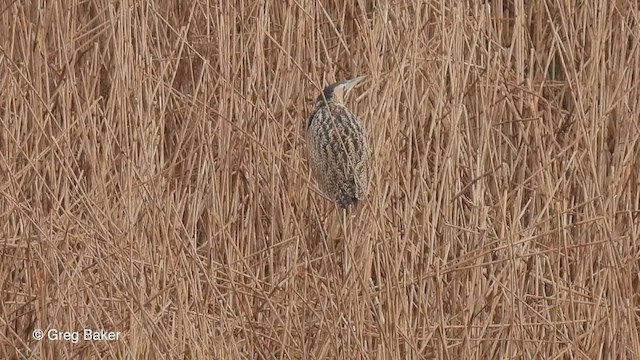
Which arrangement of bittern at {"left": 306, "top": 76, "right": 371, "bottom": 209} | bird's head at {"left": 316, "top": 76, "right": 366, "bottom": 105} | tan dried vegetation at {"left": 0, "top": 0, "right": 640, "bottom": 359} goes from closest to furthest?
tan dried vegetation at {"left": 0, "top": 0, "right": 640, "bottom": 359} < bittern at {"left": 306, "top": 76, "right": 371, "bottom": 209} < bird's head at {"left": 316, "top": 76, "right": 366, "bottom": 105}

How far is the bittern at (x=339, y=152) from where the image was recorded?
3123mm

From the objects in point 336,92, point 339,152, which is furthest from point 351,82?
point 339,152

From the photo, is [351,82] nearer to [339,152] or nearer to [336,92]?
[336,92]

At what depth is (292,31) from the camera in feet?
11.9

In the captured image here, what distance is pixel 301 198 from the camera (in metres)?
3.39

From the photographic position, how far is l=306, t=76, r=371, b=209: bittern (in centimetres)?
312

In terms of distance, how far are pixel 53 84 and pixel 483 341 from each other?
5.07 feet

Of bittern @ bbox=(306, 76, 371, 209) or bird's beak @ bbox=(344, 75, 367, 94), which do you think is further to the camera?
bird's beak @ bbox=(344, 75, 367, 94)

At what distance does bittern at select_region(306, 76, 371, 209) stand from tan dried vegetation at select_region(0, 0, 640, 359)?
0.21ft

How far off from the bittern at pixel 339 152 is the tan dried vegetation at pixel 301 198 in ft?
0.21

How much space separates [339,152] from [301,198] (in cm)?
23

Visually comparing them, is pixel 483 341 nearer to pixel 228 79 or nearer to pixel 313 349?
pixel 313 349

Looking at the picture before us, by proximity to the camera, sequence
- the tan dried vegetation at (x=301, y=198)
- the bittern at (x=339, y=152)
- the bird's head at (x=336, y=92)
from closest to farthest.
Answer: the tan dried vegetation at (x=301, y=198)
the bittern at (x=339, y=152)
the bird's head at (x=336, y=92)

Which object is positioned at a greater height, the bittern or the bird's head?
the bird's head
